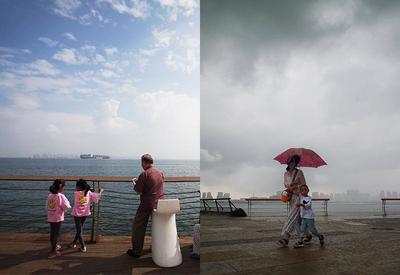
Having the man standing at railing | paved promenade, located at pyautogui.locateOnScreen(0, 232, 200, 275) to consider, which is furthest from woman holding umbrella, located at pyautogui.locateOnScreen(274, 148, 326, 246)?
the man standing at railing

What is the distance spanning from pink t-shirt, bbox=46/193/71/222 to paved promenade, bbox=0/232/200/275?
36 centimetres

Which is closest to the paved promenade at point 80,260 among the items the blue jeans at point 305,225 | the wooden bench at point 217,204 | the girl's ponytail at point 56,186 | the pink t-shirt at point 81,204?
the pink t-shirt at point 81,204

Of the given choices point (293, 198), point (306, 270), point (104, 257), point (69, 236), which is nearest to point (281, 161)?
point (293, 198)

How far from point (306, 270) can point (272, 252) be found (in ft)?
2.40

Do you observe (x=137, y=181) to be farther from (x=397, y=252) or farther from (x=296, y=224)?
(x=397, y=252)

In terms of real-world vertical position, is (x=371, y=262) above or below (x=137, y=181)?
below

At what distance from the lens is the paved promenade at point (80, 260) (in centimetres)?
311

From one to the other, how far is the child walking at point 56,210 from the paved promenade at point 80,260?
0.19 metres

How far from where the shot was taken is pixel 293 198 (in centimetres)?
404

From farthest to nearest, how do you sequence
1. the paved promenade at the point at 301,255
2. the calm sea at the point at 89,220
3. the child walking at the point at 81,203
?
1. the calm sea at the point at 89,220
2. the child walking at the point at 81,203
3. the paved promenade at the point at 301,255

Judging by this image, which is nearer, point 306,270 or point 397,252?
point 306,270

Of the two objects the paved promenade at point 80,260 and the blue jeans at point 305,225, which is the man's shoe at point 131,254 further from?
the blue jeans at point 305,225

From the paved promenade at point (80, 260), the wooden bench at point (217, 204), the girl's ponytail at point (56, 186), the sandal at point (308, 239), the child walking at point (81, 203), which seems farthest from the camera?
the wooden bench at point (217, 204)

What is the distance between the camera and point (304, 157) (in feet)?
14.7
